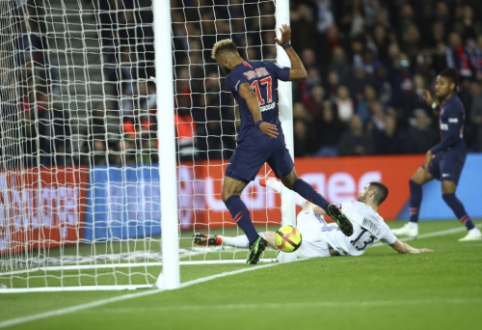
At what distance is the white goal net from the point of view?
8500 mm

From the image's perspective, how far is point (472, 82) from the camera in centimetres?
1681

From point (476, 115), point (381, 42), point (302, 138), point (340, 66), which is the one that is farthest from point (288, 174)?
point (381, 42)

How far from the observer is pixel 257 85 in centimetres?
789

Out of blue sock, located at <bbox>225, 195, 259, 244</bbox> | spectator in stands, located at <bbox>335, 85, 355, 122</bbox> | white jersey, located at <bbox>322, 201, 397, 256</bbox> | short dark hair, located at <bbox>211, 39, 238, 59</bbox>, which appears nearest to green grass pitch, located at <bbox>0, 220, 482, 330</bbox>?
blue sock, located at <bbox>225, 195, 259, 244</bbox>

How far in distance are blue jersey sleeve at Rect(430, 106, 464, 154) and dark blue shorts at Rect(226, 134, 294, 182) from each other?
3.72 metres

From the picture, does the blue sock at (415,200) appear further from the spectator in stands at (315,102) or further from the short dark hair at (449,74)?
the spectator in stands at (315,102)

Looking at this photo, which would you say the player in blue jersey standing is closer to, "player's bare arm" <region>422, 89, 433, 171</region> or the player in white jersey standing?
"player's bare arm" <region>422, 89, 433, 171</region>

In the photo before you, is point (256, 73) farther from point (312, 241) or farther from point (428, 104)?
point (428, 104)

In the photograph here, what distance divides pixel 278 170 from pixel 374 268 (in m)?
1.34

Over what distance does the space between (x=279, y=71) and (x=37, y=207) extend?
4.59 m

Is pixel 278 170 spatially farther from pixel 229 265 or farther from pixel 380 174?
pixel 380 174

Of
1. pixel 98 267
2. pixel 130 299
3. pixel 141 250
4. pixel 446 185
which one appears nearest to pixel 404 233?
pixel 446 185

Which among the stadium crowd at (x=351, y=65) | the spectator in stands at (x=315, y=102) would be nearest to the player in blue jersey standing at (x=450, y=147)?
the stadium crowd at (x=351, y=65)

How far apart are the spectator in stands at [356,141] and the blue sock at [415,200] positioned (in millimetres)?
4355
